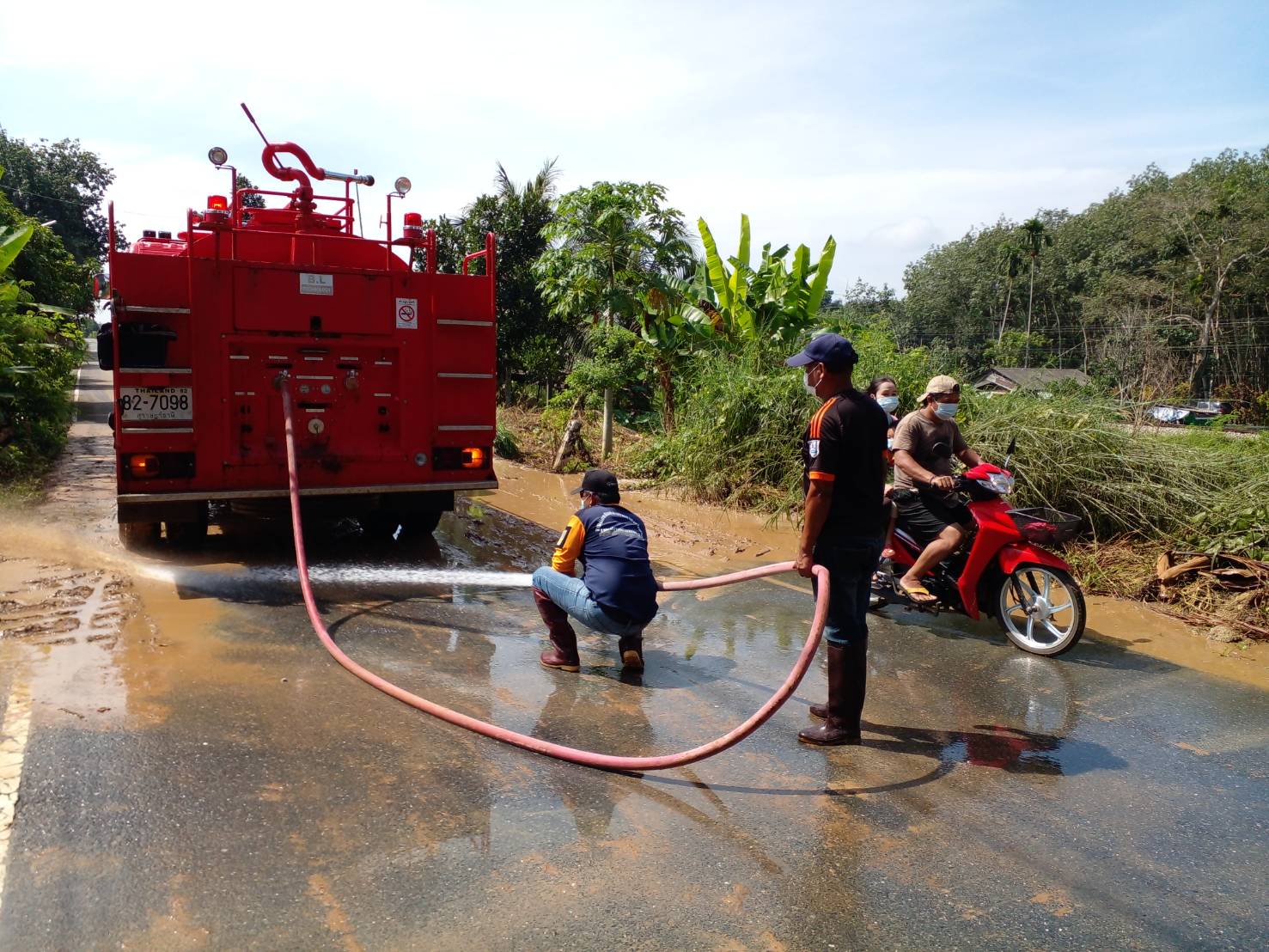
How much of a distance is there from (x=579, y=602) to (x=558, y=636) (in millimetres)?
393

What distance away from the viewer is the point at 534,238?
22547 mm

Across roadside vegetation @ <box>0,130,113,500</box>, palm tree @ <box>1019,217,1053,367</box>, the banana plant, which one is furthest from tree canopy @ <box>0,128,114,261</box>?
palm tree @ <box>1019,217,1053,367</box>

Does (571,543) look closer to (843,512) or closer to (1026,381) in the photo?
(843,512)

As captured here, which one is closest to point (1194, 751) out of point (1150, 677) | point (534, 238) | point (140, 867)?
point (1150, 677)

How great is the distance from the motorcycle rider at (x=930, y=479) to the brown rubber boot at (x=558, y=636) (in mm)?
2559

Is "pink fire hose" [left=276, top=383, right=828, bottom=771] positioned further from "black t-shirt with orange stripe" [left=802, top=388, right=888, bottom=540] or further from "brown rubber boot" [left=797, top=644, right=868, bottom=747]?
"black t-shirt with orange stripe" [left=802, top=388, right=888, bottom=540]

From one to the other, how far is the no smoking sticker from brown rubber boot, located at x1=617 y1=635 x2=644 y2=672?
11.5 ft

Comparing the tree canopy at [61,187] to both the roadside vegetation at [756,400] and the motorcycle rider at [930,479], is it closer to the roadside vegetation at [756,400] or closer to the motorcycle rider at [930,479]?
the roadside vegetation at [756,400]

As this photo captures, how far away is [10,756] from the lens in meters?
3.57

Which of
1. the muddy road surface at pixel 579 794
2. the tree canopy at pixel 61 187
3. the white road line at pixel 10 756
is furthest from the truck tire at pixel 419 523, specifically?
the tree canopy at pixel 61 187

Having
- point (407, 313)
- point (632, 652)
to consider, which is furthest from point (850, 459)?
point (407, 313)

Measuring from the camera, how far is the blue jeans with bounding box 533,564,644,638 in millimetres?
4719

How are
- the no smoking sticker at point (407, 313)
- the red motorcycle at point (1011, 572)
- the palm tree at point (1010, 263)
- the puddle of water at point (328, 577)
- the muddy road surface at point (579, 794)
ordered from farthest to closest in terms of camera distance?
the palm tree at point (1010, 263)
the no smoking sticker at point (407, 313)
the puddle of water at point (328, 577)
the red motorcycle at point (1011, 572)
the muddy road surface at point (579, 794)

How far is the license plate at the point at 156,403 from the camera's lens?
636 centimetres
